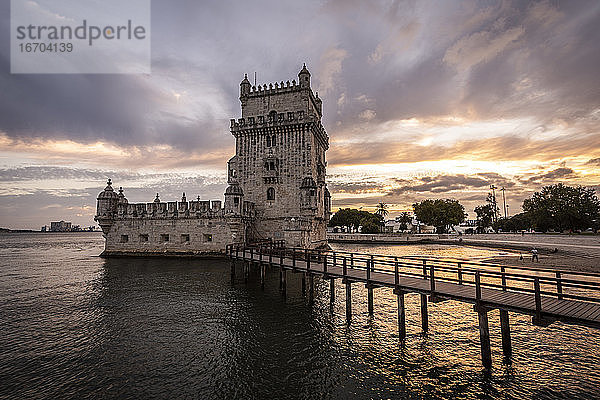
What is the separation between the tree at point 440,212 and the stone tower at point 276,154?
65.0 meters

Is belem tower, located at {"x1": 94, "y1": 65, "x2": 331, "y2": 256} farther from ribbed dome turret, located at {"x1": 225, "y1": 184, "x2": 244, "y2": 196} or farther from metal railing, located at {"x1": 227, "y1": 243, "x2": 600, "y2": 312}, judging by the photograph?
metal railing, located at {"x1": 227, "y1": 243, "x2": 600, "y2": 312}

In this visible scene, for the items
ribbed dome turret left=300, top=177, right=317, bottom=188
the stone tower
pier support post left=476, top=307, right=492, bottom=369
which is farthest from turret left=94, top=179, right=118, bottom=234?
pier support post left=476, top=307, right=492, bottom=369

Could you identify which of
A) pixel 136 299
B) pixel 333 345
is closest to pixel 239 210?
pixel 136 299

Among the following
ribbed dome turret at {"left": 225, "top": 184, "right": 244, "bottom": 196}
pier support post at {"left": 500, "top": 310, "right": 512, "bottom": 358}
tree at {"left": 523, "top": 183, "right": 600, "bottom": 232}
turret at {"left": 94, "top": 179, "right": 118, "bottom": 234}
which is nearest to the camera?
pier support post at {"left": 500, "top": 310, "right": 512, "bottom": 358}

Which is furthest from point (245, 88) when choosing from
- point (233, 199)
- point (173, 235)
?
point (173, 235)

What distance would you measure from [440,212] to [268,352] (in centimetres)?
9293

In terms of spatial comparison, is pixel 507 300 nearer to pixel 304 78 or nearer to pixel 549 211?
pixel 304 78

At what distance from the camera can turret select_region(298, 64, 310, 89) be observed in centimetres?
4091

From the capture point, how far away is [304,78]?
41.1 meters

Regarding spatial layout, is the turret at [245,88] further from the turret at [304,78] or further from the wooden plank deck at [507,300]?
the wooden plank deck at [507,300]

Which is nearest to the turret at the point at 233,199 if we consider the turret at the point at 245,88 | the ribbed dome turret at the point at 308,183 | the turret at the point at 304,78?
the ribbed dome turret at the point at 308,183

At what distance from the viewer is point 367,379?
10.5 metres

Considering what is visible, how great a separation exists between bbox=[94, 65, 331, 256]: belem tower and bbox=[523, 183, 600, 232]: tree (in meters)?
55.5

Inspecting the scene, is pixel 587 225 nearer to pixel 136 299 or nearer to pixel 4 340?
pixel 136 299
